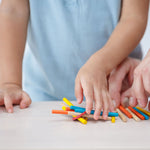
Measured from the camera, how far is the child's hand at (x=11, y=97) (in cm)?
63

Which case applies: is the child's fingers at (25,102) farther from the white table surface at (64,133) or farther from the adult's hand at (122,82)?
the adult's hand at (122,82)

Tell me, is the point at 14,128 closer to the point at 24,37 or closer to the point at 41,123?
the point at 41,123

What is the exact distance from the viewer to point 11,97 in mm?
669

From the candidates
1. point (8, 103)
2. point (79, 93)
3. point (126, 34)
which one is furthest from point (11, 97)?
point (126, 34)

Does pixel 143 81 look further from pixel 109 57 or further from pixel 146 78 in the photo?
pixel 109 57

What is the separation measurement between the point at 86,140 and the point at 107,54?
Answer: 1.27 ft

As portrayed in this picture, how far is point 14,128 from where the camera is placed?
18.4 inches

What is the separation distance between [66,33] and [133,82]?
A: 372 mm

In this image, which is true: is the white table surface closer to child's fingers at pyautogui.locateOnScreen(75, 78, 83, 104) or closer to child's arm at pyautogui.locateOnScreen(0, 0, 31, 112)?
child's fingers at pyautogui.locateOnScreen(75, 78, 83, 104)

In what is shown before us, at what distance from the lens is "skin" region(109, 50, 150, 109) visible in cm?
57

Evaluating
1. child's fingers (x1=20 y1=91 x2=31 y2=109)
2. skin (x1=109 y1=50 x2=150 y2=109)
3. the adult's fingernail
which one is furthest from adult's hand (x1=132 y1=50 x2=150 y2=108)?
child's fingers (x1=20 y1=91 x2=31 y2=109)

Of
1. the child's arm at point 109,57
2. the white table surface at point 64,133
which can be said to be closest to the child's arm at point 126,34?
the child's arm at point 109,57

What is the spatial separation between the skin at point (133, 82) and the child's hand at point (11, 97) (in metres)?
0.27

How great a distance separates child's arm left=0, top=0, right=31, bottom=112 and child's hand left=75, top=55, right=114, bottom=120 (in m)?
0.18
